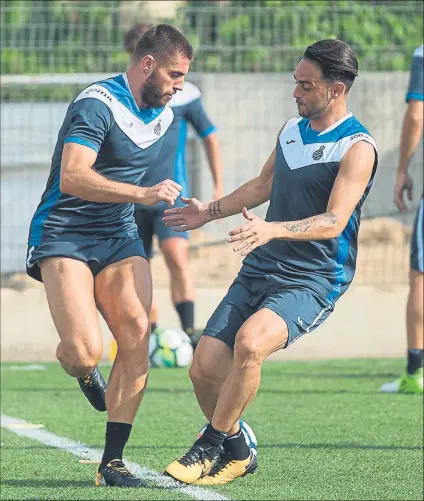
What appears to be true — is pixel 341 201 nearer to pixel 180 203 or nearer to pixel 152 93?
pixel 152 93

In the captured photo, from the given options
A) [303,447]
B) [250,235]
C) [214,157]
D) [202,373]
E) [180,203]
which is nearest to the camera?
[250,235]

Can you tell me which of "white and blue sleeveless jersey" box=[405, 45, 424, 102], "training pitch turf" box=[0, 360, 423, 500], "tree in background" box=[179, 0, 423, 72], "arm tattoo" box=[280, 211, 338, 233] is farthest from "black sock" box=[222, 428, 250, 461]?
"tree in background" box=[179, 0, 423, 72]

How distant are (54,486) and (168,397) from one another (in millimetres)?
3486

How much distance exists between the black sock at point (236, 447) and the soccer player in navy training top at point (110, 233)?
0.49 meters

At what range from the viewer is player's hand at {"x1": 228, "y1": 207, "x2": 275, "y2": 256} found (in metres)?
5.71

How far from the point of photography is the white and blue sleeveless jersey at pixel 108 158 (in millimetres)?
6371

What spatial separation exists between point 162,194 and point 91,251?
0.71 meters

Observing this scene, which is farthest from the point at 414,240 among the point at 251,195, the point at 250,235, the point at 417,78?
the point at 250,235

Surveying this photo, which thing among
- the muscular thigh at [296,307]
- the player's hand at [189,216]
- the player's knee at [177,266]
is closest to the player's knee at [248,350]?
the muscular thigh at [296,307]

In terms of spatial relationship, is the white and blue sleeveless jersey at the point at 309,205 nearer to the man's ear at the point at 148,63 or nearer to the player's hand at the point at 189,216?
the player's hand at the point at 189,216

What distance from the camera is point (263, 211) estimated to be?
13250mm

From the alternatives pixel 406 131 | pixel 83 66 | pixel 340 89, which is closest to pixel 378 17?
pixel 83 66

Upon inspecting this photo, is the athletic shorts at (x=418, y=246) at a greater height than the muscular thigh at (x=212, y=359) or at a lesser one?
lesser

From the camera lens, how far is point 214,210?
6570mm
